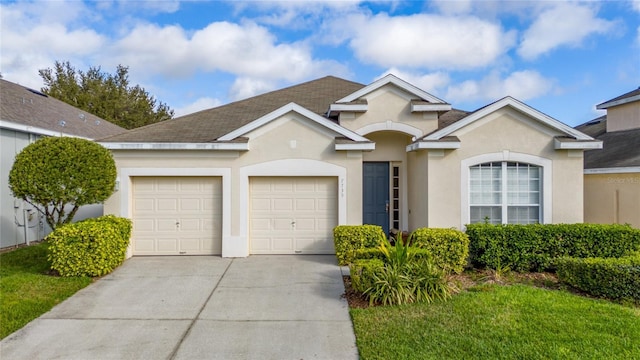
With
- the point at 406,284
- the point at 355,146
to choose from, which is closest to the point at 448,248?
the point at 406,284

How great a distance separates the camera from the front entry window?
9.55 metres

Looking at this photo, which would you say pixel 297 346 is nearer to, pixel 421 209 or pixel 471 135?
pixel 421 209

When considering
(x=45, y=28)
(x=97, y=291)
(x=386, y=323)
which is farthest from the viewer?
(x=45, y=28)

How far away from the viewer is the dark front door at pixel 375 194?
11727mm

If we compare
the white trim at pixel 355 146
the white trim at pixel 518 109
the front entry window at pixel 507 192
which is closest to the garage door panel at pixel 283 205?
the white trim at pixel 355 146

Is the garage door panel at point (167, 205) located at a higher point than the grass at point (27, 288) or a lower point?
higher

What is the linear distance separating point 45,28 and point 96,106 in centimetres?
2411

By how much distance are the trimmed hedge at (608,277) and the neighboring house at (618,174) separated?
4731 millimetres

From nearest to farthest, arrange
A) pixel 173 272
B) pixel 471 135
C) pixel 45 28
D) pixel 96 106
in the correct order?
1. pixel 173 272
2. pixel 471 135
3. pixel 45 28
4. pixel 96 106

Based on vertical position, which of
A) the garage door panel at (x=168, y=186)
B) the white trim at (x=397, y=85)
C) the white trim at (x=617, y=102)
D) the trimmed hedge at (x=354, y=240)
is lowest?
the trimmed hedge at (x=354, y=240)

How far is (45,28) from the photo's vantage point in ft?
39.1

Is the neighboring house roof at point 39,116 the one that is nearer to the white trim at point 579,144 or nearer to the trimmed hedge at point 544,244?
the trimmed hedge at point 544,244

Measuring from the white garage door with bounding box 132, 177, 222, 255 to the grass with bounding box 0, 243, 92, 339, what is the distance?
7.63ft

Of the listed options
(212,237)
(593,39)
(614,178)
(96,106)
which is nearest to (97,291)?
(212,237)
